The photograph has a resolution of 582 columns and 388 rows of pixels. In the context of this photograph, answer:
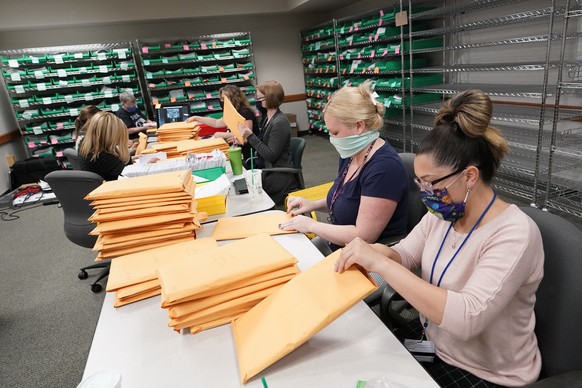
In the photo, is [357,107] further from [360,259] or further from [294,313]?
[294,313]

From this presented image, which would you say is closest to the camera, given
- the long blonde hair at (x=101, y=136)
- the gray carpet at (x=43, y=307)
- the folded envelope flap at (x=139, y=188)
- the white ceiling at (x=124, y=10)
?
the folded envelope flap at (x=139, y=188)

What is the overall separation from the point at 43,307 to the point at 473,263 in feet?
9.47

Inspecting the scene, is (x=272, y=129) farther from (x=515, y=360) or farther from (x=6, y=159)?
(x=6, y=159)

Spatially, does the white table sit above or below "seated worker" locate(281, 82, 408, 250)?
below

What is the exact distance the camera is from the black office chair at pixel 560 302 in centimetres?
89

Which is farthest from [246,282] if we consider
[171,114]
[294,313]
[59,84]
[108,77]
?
[59,84]

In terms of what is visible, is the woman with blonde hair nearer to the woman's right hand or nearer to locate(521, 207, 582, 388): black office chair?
the woman's right hand

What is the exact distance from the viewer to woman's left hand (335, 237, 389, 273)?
0.95m

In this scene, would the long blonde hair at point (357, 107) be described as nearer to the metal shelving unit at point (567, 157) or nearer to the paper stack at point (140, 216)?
the paper stack at point (140, 216)

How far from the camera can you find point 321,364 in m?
0.84

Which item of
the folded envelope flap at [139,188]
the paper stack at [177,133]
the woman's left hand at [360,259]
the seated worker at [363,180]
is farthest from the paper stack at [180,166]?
the woman's left hand at [360,259]

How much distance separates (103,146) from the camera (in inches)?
104

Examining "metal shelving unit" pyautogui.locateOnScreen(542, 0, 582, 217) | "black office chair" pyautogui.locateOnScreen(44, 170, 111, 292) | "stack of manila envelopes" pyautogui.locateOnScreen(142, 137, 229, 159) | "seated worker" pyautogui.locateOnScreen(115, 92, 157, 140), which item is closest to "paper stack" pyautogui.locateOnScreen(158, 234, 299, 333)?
"black office chair" pyautogui.locateOnScreen(44, 170, 111, 292)

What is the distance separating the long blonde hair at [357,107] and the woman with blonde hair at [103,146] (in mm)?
1838
